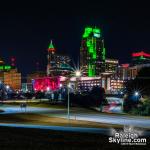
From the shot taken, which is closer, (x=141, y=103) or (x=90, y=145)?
(x=90, y=145)

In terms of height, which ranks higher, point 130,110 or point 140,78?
point 140,78

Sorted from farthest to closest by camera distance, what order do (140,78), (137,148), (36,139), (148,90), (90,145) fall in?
1. (140,78)
2. (148,90)
3. (36,139)
4. (90,145)
5. (137,148)

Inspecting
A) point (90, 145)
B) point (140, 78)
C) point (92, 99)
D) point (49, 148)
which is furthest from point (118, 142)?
point (92, 99)

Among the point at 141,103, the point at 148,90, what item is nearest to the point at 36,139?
the point at 141,103

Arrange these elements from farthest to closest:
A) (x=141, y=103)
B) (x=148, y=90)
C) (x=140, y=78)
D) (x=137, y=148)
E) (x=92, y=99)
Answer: (x=92, y=99) < (x=140, y=78) < (x=148, y=90) < (x=141, y=103) < (x=137, y=148)

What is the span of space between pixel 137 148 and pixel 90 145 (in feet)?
9.78

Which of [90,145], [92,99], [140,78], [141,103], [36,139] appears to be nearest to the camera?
[90,145]

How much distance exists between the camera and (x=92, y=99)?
4547 inches

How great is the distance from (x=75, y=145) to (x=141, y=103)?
191 feet

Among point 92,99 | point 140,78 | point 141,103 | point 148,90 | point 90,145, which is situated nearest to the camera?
point 90,145

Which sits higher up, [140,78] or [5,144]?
[140,78]

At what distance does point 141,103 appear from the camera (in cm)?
8212

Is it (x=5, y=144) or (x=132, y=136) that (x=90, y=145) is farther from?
(x=5, y=144)

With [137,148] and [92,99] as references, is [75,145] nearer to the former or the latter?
[137,148]
